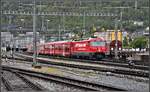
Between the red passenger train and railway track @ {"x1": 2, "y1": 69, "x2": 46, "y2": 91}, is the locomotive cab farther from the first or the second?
railway track @ {"x1": 2, "y1": 69, "x2": 46, "y2": 91}

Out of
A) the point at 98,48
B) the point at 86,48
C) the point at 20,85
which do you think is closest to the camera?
the point at 20,85

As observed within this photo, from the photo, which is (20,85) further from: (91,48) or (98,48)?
(98,48)

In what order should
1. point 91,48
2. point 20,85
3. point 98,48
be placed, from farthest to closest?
point 98,48 < point 91,48 < point 20,85

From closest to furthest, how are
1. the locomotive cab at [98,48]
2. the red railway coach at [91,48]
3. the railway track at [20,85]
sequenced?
the railway track at [20,85] < the red railway coach at [91,48] < the locomotive cab at [98,48]

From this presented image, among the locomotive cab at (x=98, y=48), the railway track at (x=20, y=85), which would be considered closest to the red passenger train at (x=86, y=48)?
the locomotive cab at (x=98, y=48)

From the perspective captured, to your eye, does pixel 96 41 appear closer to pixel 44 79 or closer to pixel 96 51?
pixel 96 51

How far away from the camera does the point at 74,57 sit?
159 ft

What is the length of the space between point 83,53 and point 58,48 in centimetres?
764

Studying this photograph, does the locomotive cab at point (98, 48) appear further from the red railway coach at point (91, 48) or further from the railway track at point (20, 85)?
the railway track at point (20, 85)

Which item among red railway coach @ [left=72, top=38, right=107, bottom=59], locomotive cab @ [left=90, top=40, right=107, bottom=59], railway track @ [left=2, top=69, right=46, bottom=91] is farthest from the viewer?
locomotive cab @ [left=90, top=40, right=107, bottom=59]

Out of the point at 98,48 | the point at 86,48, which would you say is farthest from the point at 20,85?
the point at 98,48

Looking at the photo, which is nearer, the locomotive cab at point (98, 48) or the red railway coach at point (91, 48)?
the red railway coach at point (91, 48)

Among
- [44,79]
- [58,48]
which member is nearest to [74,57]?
[58,48]

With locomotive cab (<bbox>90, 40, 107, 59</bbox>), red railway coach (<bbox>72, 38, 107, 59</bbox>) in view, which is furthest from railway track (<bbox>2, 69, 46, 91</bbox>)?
locomotive cab (<bbox>90, 40, 107, 59</bbox>)
